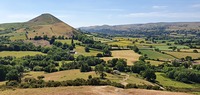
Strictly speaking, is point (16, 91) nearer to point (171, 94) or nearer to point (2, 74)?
point (171, 94)

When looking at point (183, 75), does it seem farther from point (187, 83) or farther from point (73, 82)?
point (73, 82)

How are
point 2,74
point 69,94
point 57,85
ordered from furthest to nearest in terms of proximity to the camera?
1. point 2,74
2. point 57,85
3. point 69,94

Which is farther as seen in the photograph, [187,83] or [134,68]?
[134,68]

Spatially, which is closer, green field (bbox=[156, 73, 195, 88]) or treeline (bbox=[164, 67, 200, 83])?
green field (bbox=[156, 73, 195, 88])

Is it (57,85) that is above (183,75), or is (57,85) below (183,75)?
above

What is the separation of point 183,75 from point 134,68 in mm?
27332

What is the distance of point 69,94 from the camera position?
245 ft

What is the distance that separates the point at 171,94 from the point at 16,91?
4606 centimetres

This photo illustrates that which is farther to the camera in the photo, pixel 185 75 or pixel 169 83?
pixel 185 75

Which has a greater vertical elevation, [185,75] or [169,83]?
[185,75]

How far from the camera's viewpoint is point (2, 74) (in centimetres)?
13788

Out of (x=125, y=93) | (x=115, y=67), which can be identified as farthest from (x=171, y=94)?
(x=115, y=67)

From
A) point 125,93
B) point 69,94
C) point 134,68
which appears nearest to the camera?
point 69,94

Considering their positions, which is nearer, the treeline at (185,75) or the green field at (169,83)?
the green field at (169,83)
